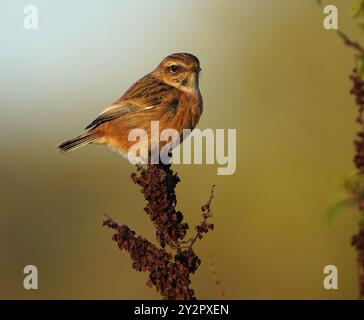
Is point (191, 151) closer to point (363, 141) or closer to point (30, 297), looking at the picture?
point (30, 297)

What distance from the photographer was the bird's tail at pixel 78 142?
8617mm

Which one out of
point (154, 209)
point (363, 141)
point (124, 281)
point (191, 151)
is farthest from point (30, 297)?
point (363, 141)

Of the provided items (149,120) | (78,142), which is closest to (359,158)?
(149,120)

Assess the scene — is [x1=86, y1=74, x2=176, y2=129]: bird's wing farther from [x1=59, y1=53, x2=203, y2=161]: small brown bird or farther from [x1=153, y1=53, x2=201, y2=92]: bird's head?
[x1=153, y1=53, x2=201, y2=92]: bird's head

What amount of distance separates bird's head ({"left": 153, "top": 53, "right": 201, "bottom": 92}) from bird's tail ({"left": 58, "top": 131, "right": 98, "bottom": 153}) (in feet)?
3.36

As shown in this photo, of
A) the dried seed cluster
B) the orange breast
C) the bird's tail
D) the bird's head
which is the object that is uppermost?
the bird's head

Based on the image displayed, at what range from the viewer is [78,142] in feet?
28.5

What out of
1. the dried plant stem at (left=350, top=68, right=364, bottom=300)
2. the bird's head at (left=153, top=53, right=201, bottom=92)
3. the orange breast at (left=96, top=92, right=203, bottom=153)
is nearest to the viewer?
the dried plant stem at (left=350, top=68, right=364, bottom=300)

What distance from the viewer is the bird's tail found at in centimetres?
862

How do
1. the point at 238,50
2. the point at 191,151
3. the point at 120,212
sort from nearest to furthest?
1. the point at 191,151
2. the point at 120,212
3. the point at 238,50

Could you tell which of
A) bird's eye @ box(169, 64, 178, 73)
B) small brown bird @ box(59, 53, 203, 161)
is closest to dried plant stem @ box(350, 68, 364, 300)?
small brown bird @ box(59, 53, 203, 161)

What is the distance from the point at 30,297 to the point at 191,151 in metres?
→ 3.11

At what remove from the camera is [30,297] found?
1160 centimetres

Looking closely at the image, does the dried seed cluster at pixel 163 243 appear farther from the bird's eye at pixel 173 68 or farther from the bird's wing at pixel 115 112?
the bird's eye at pixel 173 68
